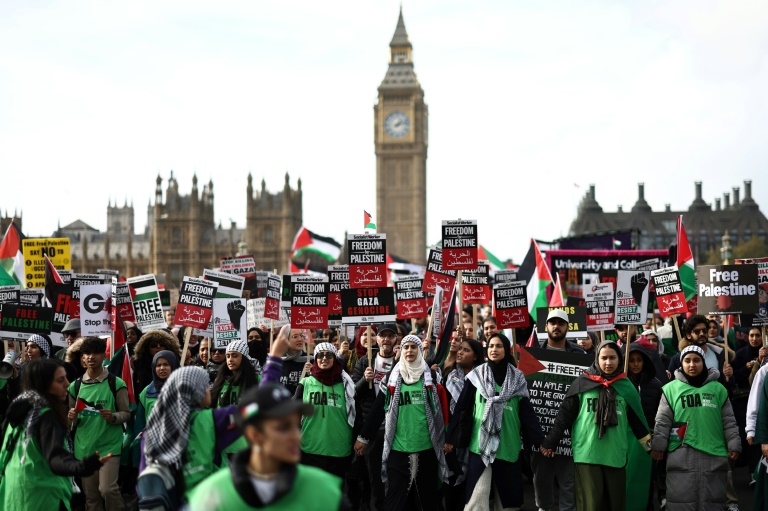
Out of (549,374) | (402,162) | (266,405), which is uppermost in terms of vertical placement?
(402,162)

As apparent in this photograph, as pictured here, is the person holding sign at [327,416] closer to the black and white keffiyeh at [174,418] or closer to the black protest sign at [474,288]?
the black and white keffiyeh at [174,418]

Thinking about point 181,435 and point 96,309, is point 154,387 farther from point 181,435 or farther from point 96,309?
point 181,435

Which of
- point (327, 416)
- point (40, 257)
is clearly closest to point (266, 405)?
point (327, 416)

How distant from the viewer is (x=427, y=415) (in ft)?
25.3

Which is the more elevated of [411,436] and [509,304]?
[509,304]

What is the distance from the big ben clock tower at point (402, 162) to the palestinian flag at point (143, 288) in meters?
86.6

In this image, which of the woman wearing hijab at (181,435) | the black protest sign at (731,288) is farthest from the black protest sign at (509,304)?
the woman wearing hijab at (181,435)

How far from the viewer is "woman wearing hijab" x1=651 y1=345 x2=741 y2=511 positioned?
7.33m

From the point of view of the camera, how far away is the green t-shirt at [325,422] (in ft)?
25.9

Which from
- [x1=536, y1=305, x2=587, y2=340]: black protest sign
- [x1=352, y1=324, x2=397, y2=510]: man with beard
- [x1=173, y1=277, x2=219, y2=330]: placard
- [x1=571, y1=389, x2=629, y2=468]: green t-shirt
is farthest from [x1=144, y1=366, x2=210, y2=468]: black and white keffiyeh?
[x1=536, y1=305, x2=587, y2=340]: black protest sign

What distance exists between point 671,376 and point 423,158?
299 feet

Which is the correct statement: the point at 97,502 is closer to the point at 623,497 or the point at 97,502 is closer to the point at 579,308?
the point at 623,497

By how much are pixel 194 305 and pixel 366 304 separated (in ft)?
5.34

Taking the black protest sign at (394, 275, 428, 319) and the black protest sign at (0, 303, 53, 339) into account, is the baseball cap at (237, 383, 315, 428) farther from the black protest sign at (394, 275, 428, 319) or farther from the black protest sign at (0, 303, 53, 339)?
the black protest sign at (394, 275, 428, 319)
